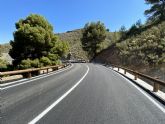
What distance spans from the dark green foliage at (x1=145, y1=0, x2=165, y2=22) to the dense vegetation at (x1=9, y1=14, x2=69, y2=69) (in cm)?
3888

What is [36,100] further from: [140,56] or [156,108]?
[140,56]

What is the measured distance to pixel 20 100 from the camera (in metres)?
12.6

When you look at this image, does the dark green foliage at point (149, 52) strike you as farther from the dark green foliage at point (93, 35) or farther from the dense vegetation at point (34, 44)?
the dark green foliage at point (93, 35)

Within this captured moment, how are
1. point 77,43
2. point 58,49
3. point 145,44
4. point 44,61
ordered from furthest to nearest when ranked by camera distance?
point 77,43, point 145,44, point 58,49, point 44,61

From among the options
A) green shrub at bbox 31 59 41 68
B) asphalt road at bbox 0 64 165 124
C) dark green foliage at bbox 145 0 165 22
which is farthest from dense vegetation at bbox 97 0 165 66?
asphalt road at bbox 0 64 165 124

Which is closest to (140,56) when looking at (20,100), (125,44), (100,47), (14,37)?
(125,44)

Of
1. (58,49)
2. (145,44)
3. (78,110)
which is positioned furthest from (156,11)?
(78,110)

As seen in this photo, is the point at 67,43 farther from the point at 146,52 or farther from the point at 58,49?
the point at 146,52

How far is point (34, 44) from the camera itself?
44.1 meters

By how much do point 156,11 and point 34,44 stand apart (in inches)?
1845

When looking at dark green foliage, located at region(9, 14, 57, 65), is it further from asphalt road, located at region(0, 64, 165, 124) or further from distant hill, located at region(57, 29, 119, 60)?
distant hill, located at region(57, 29, 119, 60)

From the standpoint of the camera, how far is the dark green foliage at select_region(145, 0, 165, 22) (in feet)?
259

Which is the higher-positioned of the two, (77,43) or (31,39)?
(77,43)

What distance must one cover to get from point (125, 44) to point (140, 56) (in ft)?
62.1
